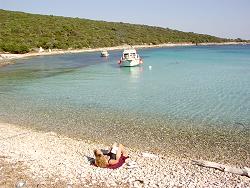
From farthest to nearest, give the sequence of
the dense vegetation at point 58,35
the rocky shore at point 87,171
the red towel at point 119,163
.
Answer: the dense vegetation at point 58,35
the red towel at point 119,163
the rocky shore at point 87,171

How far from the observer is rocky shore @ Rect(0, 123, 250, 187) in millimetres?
11203

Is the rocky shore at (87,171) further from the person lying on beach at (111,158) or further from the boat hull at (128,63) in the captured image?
the boat hull at (128,63)

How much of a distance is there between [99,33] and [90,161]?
12980 cm

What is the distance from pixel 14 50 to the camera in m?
86.8

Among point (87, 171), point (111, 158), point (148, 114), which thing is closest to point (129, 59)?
point (148, 114)

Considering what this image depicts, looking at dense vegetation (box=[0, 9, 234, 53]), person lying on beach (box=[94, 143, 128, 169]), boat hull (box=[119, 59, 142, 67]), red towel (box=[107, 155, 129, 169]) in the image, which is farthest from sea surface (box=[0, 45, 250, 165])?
dense vegetation (box=[0, 9, 234, 53])

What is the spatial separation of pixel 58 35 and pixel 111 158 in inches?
4337

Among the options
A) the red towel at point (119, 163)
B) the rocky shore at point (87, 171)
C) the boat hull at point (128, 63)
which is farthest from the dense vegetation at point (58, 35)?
the red towel at point (119, 163)

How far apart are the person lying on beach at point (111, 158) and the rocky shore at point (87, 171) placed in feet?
0.78

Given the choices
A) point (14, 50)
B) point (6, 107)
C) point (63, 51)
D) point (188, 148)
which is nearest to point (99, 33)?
point (63, 51)

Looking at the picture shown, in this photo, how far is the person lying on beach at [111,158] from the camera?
12469mm

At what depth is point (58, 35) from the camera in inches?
4673

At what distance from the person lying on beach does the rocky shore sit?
238mm

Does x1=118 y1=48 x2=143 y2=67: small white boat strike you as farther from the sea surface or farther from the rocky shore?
the rocky shore
